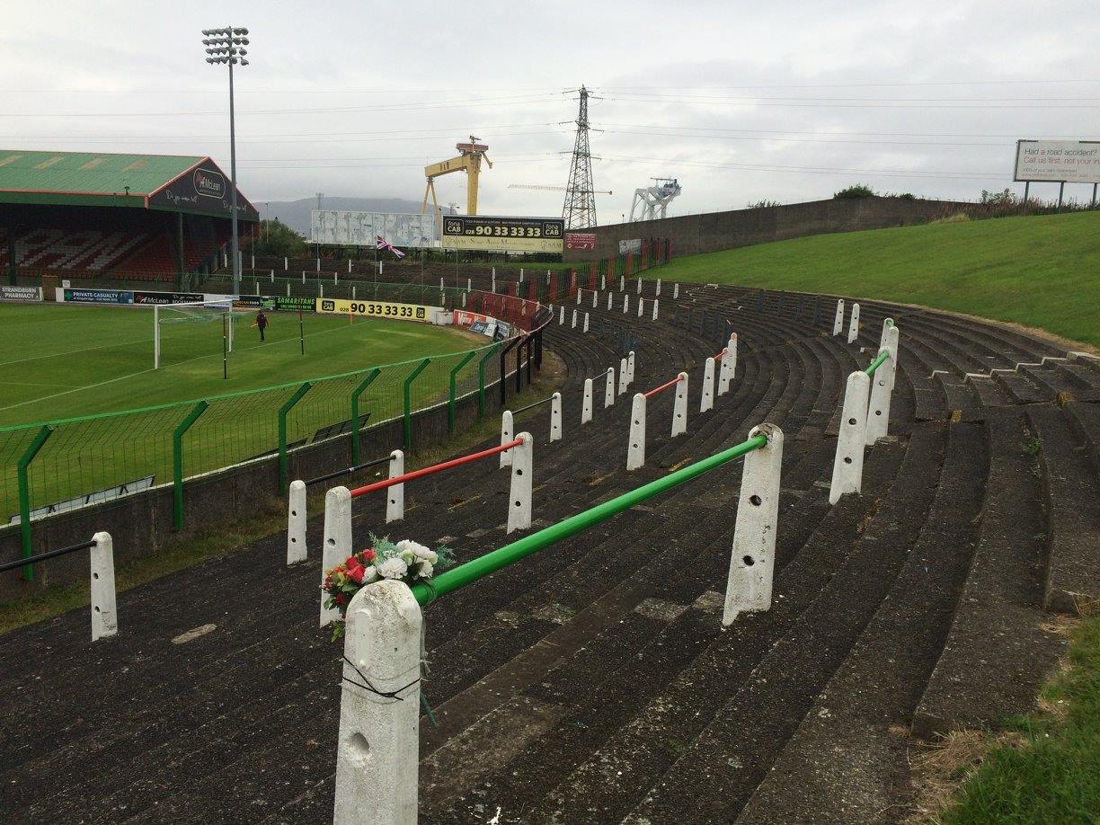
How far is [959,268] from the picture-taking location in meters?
30.3

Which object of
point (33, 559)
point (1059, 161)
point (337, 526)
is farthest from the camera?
point (1059, 161)

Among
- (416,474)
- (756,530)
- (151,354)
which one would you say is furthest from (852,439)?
(151,354)

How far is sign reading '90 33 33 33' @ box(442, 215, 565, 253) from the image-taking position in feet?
200

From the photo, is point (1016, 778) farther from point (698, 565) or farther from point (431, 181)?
point (431, 181)

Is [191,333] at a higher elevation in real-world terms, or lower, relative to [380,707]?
lower

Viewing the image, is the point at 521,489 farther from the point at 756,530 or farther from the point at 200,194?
the point at 200,194

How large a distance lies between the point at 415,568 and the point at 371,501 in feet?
34.7

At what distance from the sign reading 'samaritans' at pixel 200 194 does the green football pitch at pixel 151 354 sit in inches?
413

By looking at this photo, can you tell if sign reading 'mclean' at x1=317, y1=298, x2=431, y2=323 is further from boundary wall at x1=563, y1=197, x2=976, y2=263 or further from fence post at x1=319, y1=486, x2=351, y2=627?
fence post at x1=319, y1=486, x2=351, y2=627

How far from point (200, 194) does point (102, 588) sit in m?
58.2

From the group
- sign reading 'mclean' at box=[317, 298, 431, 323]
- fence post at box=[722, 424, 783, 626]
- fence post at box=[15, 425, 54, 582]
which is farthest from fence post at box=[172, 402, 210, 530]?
sign reading 'mclean' at box=[317, 298, 431, 323]

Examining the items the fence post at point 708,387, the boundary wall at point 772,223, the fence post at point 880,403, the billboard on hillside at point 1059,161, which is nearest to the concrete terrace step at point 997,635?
the fence post at point 880,403

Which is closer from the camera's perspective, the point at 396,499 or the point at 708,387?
the point at 396,499

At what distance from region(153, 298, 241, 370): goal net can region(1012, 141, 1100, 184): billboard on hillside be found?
46.0 metres
